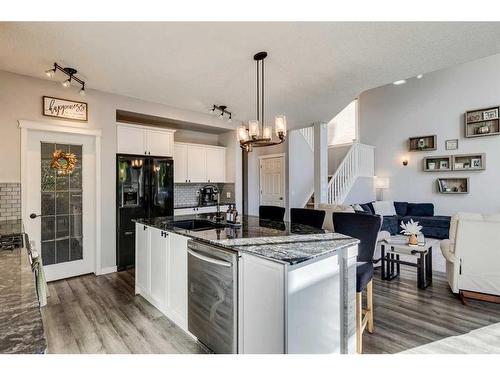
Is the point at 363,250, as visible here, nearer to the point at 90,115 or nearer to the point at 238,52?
the point at 238,52

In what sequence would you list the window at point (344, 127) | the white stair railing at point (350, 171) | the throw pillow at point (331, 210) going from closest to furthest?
the throw pillow at point (331, 210)
the white stair railing at point (350, 171)
the window at point (344, 127)

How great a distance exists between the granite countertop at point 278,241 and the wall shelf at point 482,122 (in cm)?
669

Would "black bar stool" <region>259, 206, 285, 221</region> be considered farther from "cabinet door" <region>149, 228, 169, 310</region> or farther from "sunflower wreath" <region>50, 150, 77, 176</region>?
"sunflower wreath" <region>50, 150, 77, 176</region>

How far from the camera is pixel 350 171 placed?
7.43m

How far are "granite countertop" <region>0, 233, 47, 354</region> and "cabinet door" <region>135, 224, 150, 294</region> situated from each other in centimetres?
162

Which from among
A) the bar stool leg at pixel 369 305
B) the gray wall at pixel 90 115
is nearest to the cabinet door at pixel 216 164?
the gray wall at pixel 90 115

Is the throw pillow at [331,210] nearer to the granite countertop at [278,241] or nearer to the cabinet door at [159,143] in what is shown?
the granite countertop at [278,241]

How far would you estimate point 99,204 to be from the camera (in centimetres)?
402

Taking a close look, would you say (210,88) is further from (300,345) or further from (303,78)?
(300,345)

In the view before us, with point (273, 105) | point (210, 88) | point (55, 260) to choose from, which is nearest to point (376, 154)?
point (273, 105)

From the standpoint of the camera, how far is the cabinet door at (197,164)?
551cm

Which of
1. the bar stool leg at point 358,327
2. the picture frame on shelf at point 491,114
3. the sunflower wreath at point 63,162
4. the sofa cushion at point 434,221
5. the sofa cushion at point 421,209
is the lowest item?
the bar stool leg at point 358,327
